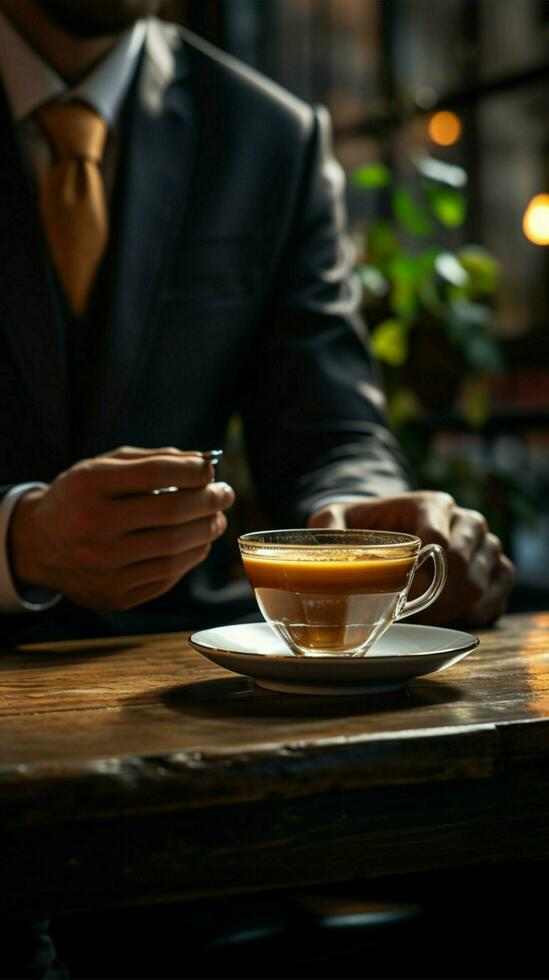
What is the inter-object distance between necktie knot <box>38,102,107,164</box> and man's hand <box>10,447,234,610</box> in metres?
0.68

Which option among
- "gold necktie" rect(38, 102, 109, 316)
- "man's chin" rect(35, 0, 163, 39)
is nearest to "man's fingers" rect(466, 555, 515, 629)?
"gold necktie" rect(38, 102, 109, 316)

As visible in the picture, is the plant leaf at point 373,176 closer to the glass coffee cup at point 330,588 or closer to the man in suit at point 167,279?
the man in suit at point 167,279

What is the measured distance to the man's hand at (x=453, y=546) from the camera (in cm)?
106

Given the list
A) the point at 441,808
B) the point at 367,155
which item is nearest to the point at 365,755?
the point at 441,808

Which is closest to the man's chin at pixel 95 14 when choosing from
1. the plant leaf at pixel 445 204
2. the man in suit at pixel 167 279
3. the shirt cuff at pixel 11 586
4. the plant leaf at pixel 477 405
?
the man in suit at pixel 167 279

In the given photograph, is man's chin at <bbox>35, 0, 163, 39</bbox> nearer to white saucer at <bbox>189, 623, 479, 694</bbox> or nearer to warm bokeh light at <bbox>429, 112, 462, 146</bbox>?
white saucer at <bbox>189, 623, 479, 694</bbox>

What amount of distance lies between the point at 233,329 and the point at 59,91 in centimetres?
44

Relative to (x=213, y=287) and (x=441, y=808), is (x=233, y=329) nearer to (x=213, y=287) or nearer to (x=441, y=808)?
(x=213, y=287)

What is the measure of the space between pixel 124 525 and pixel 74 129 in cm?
83

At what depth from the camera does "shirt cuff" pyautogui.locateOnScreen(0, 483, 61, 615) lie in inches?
44.9

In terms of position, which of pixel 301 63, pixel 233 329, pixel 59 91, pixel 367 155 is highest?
pixel 301 63

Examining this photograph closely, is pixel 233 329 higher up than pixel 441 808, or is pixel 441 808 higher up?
pixel 233 329

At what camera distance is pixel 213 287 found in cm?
174

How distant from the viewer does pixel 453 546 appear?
1.05 m
